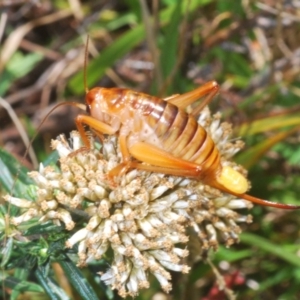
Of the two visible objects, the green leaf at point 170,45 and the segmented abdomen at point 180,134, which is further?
the green leaf at point 170,45

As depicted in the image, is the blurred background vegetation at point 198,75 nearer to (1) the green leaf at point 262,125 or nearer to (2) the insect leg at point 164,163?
(1) the green leaf at point 262,125

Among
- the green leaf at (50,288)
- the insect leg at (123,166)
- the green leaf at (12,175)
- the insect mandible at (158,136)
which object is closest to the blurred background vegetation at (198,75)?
the green leaf at (12,175)

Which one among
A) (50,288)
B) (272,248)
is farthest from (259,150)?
(50,288)

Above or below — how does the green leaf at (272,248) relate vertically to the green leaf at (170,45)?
below

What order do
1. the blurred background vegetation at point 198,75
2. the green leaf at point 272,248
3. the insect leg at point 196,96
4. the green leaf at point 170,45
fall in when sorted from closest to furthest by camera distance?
the insect leg at point 196,96 < the green leaf at point 272,248 < the blurred background vegetation at point 198,75 < the green leaf at point 170,45

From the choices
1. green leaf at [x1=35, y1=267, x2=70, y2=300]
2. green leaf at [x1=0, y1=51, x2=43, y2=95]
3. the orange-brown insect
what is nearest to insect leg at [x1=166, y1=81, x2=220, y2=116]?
the orange-brown insect

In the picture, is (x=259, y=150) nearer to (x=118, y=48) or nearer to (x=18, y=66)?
(x=118, y=48)
